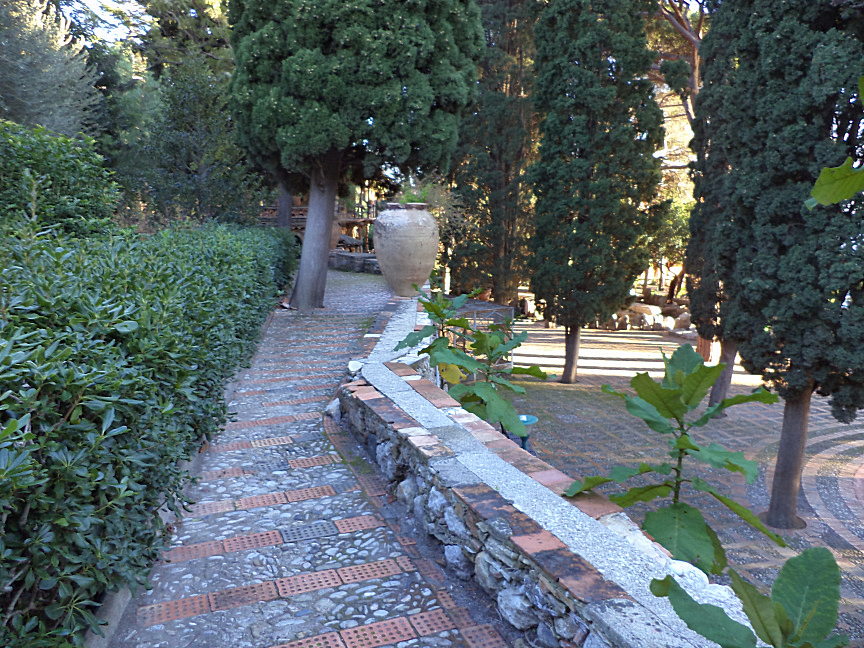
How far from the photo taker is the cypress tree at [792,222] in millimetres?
6062

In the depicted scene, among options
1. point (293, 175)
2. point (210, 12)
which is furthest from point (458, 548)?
point (210, 12)

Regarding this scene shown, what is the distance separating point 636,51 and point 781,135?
16.7 ft

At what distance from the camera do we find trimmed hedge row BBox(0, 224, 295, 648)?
1.55m

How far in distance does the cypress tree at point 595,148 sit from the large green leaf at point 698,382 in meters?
9.37

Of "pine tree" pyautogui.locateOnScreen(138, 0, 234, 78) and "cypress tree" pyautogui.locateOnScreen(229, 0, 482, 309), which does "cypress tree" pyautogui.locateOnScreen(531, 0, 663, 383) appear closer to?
"cypress tree" pyautogui.locateOnScreen(229, 0, 482, 309)

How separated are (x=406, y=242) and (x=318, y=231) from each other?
1.48 meters

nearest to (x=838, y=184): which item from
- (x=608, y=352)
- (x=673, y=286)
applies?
(x=608, y=352)

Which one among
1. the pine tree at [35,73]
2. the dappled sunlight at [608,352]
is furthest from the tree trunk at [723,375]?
the pine tree at [35,73]

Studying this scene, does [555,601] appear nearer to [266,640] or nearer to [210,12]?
[266,640]

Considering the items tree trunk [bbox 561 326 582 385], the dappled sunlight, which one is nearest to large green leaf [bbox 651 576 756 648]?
the dappled sunlight

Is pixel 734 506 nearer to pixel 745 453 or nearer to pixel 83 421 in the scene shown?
pixel 83 421

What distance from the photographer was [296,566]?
2.62 metres

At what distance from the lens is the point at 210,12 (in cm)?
1451

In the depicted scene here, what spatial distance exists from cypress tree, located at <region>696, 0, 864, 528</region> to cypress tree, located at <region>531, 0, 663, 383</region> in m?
3.46
